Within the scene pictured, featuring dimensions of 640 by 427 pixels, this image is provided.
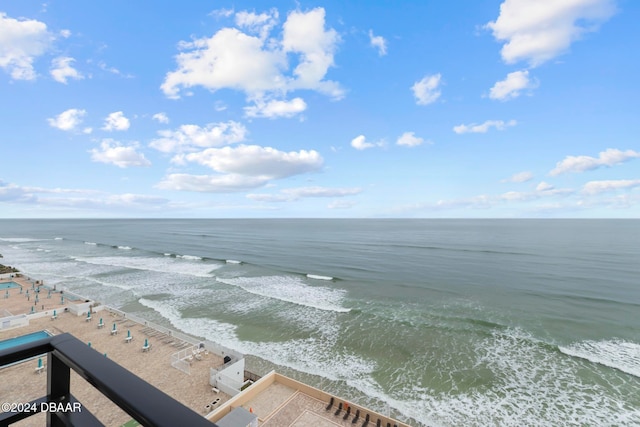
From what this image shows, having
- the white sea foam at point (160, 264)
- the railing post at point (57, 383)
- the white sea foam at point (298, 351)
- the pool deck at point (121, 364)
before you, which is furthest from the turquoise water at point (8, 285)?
the railing post at point (57, 383)

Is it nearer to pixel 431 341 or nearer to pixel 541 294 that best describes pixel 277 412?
pixel 431 341

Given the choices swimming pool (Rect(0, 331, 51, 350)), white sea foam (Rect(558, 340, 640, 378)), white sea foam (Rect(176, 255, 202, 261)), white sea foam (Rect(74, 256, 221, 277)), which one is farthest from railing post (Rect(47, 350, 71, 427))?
white sea foam (Rect(176, 255, 202, 261))

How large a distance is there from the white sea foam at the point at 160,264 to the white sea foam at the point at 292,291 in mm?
8051

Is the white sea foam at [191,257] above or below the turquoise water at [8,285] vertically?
above

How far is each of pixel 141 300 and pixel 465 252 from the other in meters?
57.5

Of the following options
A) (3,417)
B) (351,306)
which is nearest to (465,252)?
(351,306)

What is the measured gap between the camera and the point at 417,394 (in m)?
17.4

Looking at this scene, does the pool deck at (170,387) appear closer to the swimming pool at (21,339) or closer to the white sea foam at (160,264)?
the swimming pool at (21,339)

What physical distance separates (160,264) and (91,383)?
191ft

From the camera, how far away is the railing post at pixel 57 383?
1.69m

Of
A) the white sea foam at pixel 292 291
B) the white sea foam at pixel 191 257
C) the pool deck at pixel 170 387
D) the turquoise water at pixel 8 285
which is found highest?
the white sea foam at pixel 191 257

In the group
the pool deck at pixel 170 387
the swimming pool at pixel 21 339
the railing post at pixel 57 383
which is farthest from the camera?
the swimming pool at pixel 21 339

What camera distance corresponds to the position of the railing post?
1.69m

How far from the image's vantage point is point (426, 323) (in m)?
26.7
